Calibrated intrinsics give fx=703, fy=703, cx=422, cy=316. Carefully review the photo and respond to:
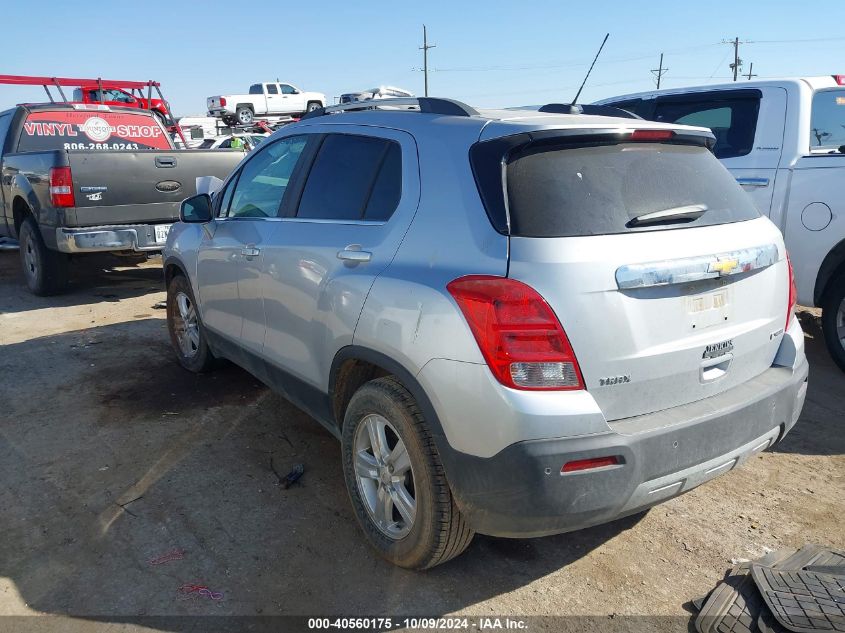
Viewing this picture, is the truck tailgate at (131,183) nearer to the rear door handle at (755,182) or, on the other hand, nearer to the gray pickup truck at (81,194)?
the gray pickup truck at (81,194)

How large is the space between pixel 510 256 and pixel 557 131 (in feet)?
1.81

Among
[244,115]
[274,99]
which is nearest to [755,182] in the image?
[244,115]

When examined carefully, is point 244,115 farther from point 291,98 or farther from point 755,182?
point 755,182

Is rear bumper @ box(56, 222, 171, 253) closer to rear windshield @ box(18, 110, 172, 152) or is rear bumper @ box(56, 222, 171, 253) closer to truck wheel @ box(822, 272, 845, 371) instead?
rear windshield @ box(18, 110, 172, 152)

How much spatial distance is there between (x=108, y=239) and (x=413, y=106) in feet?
16.0

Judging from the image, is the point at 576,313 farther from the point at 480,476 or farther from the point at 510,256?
the point at 480,476

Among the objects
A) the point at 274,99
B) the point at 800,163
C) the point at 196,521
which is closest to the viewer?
the point at 196,521

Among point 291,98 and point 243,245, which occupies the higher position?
point 291,98

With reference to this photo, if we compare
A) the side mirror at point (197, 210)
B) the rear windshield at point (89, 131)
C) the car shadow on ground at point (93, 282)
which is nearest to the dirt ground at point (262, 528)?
the side mirror at point (197, 210)

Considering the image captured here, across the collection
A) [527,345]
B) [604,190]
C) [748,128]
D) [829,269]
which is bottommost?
[829,269]

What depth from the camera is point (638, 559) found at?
3.03m

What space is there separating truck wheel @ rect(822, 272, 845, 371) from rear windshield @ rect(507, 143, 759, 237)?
2689 millimetres

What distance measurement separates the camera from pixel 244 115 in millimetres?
31766

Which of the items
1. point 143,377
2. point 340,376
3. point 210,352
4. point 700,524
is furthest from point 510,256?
point 143,377
